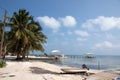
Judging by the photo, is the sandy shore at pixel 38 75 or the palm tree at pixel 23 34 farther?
→ the palm tree at pixel 23 34

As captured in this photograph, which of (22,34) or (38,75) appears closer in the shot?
(38,75)

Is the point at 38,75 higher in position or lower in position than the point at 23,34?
lower

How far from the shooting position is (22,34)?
37.1 meters

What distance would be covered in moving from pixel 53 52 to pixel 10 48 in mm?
60495

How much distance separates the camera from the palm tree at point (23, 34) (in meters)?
37.3

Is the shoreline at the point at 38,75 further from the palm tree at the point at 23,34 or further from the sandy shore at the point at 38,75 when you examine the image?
the palm tree at the point at 23,34

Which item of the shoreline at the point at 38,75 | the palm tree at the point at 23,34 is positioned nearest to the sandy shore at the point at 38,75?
the shoreline at the point at 38,75

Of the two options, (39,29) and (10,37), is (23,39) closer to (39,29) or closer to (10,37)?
(10,37)

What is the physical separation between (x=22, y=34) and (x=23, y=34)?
0.20 metres

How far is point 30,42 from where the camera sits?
40.6m

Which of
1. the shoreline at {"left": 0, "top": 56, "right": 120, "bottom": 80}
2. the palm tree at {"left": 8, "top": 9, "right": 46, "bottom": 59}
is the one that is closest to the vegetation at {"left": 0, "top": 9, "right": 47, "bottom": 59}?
the palm tree at {"left": 8, "top": 9, "right": 46, "bottom": 59}

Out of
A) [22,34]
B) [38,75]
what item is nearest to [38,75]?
[38,75]

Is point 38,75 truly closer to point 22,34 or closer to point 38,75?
point 38,75

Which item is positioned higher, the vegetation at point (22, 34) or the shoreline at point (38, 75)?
the vegetation at point (22, 34)
